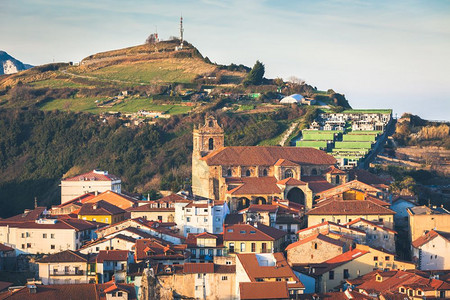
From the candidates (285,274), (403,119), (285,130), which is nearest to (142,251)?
(285,274)

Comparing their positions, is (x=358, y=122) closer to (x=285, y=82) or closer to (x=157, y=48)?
(x=285, y=82)

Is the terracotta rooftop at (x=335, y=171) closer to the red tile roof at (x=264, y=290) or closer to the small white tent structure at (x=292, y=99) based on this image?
the red tile roof at (x=264, y=290)

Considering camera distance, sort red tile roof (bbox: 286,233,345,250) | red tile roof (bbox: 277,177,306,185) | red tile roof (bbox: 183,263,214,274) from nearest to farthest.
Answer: red tile roof (bbox: 183,263,214,274)
red tile roof (bbox: 286,233,345,250)
red tile roof (bbox: 277,177,306,185)

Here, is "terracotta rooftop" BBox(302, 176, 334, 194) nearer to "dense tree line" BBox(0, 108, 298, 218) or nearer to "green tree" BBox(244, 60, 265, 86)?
"dense tree line" BBox(0, 108, 298, 218)

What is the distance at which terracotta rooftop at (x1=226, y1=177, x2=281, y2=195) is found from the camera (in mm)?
71250

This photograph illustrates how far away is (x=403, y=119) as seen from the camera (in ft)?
361

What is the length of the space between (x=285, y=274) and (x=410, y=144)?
5420 centimetres

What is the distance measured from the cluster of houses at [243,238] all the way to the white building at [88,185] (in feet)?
7.23

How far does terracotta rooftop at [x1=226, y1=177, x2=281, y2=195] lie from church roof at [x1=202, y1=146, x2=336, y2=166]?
176 cm

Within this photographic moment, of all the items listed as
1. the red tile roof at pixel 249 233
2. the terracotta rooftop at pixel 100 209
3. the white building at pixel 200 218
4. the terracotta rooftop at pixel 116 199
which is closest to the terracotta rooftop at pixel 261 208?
the white building at pixel 200 218

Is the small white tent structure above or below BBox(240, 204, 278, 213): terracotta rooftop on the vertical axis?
above

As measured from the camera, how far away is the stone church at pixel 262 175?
7138 centimetres

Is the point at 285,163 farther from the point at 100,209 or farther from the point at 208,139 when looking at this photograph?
the point at 100,209

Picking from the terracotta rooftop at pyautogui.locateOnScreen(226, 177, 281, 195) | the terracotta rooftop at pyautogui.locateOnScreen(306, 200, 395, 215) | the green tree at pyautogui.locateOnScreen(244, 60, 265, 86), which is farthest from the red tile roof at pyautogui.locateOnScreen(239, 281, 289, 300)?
the green tree at pyautogui.locateOnScreen(244, 60, 265, 86)
